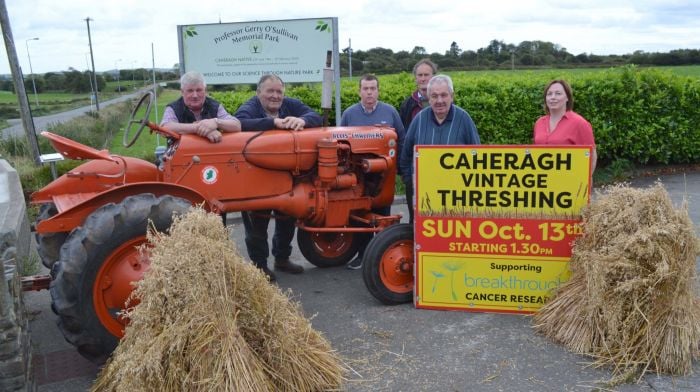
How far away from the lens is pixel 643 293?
3572 mm

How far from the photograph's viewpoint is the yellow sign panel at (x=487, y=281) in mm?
4316

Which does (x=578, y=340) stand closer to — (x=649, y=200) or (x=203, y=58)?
(x=649, y=200)

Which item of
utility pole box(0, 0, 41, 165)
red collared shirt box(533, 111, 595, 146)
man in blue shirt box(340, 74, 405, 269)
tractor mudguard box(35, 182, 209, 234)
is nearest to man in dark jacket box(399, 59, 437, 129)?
man in blue shirt box(340, 74, 405, 269)

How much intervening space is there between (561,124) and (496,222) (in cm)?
103

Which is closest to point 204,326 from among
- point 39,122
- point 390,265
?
point 390,265

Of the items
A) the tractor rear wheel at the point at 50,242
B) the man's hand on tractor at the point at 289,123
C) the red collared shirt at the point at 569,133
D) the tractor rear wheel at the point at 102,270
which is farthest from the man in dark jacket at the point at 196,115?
the red collared shirt at the point at 569,133

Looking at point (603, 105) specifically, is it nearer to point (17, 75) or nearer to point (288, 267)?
point (288, 267)

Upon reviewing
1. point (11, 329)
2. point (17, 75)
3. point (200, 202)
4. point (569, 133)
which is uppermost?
point (17, 75)

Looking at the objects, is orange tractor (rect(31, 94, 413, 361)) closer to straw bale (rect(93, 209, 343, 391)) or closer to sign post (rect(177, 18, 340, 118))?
straw bale (rect(93, 209, 343, 391))

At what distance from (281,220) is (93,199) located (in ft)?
6.22

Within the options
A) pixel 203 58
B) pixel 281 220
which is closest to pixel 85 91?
pixel 203 58

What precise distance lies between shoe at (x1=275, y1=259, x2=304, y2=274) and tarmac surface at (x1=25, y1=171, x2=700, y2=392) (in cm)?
60

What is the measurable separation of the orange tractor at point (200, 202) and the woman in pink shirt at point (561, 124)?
1219 millimetres

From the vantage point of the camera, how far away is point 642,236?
11.6 ft
